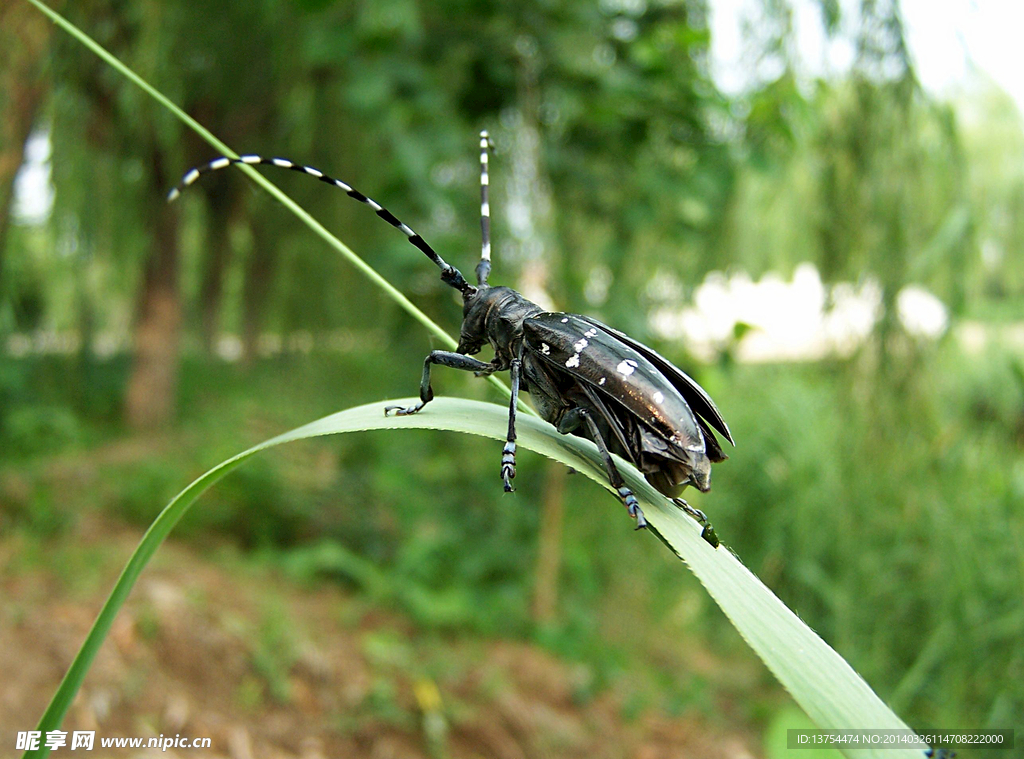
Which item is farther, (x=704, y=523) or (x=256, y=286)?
(x=256, y=286)

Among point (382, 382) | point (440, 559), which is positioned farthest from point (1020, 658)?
point (382, 382)

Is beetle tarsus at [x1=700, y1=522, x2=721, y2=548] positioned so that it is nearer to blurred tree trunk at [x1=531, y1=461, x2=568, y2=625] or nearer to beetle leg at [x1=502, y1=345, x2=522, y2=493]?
beetle leg at [x1=502, y1=345, x2=522, y2=493]

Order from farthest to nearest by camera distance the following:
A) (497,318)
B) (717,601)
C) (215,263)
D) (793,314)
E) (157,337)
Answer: (215,263) < (157,337) < (793,314) < (497,318) < (717,601)

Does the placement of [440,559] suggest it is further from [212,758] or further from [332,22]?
[332,22]

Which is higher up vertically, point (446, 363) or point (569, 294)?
point (569, 294)

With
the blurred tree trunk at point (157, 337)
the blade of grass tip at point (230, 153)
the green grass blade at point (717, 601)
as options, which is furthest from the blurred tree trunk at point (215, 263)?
the green grass blade at point (717, 601)

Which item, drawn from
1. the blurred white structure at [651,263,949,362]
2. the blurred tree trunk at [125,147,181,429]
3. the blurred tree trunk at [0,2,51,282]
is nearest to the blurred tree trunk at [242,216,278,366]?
the blurred tree trunk at [125,147,181,429]

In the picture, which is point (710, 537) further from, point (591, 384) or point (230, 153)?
point (230, 153)

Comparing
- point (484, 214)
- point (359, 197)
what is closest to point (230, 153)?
point (359, 197)
